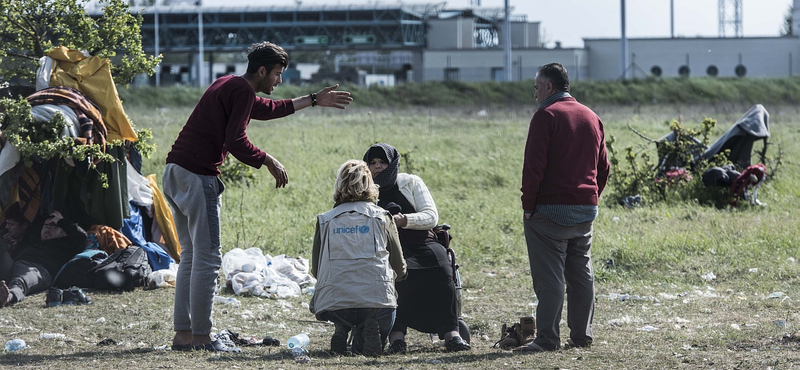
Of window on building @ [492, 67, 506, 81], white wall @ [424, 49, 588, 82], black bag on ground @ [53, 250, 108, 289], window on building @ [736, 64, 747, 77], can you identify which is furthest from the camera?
window on building @ [492, 67, 506, 81]

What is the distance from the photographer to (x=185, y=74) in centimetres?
6838

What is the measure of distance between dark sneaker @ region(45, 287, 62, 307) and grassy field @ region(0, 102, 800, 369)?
2.8 inches

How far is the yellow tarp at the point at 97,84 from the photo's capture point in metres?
8.20

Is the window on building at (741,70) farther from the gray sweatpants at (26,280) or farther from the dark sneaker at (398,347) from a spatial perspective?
the dark sneaker at (398,347)

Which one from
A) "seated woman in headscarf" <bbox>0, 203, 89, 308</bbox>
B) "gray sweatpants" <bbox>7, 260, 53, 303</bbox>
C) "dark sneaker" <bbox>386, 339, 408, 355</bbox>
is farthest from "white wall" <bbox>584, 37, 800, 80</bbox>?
"dark sneaker" <bbox>386, 339, 408, 355</bbox>

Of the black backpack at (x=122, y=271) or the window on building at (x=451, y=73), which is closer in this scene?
the black backpack at (x=122, y=271)

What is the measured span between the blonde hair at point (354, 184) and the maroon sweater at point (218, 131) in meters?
0.47

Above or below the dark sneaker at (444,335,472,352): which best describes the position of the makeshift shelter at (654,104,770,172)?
above

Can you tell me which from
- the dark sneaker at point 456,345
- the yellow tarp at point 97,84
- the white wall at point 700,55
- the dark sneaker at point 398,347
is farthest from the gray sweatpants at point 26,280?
the white wall at point 700,55

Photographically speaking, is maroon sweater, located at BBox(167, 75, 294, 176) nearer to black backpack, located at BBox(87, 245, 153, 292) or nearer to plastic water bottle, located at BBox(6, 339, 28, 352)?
plastic water bottle, located at BBox(6, 339, 28, 352)

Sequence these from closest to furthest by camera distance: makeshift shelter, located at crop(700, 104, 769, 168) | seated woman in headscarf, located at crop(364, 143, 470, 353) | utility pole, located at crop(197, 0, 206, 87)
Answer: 1. seated woman in headscarf, located at crop(364, 143, 470, 353)
2. makeshift shelter, located at crop(700, 104, 769, 168)
3. utility pole, located at crop(197, 0, 206, 87)

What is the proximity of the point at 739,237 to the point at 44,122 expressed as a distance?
6852 mm

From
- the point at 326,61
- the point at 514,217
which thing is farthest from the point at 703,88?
the point at 326,61

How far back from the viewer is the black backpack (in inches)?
305
